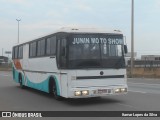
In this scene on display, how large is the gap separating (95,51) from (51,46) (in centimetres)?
258

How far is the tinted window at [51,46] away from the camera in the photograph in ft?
55.0

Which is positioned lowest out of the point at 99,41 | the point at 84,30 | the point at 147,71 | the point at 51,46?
the point at 147,71

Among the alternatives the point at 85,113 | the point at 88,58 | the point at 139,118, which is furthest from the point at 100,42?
the point at 139,118

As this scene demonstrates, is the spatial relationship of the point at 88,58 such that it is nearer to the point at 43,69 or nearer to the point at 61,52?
the point at 61,52

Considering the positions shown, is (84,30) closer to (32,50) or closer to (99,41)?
(99,41)

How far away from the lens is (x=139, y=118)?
11.6 m

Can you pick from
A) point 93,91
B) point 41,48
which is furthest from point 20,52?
point 93,91

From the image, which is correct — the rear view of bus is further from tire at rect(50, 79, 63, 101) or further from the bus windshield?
tire at rect(50, 79, 63, 101)

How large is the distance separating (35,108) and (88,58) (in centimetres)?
276

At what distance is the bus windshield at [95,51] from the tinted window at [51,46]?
1.69 metres

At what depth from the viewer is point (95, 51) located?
1541 cm

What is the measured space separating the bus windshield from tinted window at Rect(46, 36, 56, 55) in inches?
66.4

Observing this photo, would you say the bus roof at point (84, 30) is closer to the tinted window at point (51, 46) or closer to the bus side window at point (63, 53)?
the bus side window at point (63, 53)

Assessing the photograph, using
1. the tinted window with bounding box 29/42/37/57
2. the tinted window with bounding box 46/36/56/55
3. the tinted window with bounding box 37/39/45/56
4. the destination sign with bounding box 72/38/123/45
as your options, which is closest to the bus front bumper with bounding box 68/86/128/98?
the destination sign with bounding box 72/38/123/45
